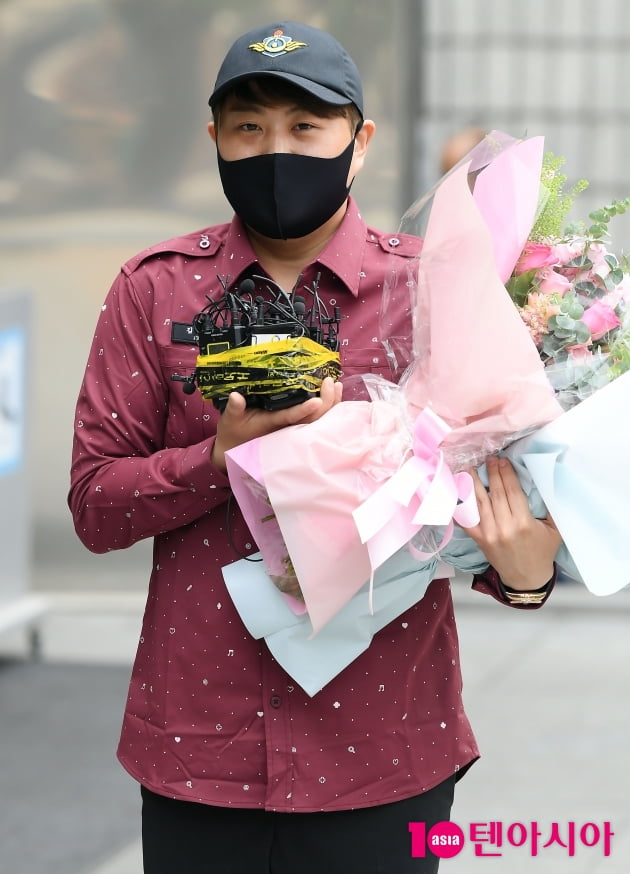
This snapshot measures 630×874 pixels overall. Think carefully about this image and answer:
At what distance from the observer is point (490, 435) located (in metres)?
2.05

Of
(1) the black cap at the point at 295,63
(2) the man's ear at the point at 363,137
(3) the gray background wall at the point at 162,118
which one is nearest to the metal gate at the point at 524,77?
(3) the gray background wall at the point at 162,118

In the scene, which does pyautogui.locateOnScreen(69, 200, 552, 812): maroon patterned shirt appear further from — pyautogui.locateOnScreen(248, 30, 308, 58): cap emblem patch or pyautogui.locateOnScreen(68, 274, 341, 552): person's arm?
pyautogui.locateOnScreen(248, 30, 308, 58): cap emblem patch

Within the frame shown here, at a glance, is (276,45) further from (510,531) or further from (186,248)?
(510,531)

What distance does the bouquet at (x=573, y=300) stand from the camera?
6.70 feet

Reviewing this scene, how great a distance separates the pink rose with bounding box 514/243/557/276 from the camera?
82.7 inches

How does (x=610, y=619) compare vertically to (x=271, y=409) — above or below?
below

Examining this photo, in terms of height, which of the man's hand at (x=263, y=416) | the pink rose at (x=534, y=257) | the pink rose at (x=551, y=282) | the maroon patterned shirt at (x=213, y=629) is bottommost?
the maroon patterned shirt at (x=213, y=629)

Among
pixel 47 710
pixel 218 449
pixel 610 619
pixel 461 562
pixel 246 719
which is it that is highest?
pixel 218 449

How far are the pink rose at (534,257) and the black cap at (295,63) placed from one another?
1.22 feet

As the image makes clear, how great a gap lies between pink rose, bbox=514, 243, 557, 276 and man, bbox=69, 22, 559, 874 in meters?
0.18

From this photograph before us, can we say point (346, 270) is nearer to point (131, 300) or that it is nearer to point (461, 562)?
point (131, 300)

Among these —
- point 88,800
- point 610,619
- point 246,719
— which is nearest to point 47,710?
point 88,800

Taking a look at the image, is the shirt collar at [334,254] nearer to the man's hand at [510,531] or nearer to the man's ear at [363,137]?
the man's ear at [363,137]

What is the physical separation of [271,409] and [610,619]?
4.82 meters
